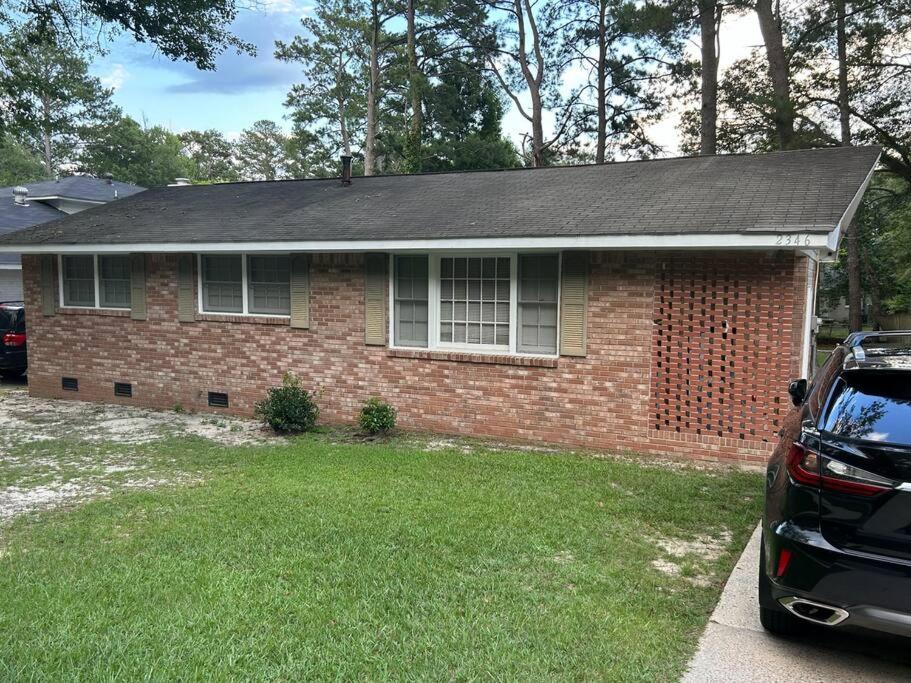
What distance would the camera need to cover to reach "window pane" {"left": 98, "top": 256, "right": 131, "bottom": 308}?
454 inches

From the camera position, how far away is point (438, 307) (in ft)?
30.3

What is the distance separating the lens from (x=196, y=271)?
35.4 feet

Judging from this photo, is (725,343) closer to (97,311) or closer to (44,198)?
(97,311)

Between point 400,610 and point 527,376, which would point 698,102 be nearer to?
point 527,376

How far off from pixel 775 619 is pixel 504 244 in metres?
5.43

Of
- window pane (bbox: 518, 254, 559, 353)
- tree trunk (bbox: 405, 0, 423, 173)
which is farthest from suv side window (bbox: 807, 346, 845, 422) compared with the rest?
tree trunk (bbox: 405, 0, 423, 173)

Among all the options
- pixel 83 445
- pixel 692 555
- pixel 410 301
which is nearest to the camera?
pixel 692 555


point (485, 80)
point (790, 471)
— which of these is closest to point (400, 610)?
point (790, 471)

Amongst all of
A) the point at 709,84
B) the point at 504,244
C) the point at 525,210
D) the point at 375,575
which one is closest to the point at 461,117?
the point at 709,84

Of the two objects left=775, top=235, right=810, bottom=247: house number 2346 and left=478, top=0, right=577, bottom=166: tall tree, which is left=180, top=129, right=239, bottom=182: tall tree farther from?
left=775, top=235, right=810, bottom=247: house number 2346

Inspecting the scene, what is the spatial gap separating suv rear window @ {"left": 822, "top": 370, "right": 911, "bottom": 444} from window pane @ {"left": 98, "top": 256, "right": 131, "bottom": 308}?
11.2 metres

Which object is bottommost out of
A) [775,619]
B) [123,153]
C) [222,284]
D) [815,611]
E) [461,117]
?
[775,619]

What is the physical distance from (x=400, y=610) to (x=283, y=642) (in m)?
0.67

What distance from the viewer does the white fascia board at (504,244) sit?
6.83 meters
